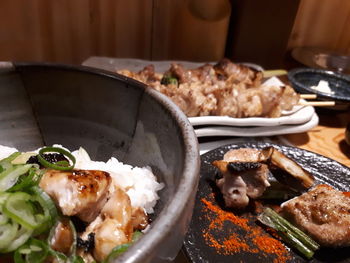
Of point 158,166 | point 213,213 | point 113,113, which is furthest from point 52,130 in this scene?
point 213,213

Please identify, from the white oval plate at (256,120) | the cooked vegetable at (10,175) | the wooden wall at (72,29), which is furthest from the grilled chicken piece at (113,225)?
the wooden wall at (72,29)

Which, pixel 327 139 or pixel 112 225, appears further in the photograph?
pixel 327 139

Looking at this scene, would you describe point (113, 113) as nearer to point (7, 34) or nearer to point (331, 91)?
point (7, 34)

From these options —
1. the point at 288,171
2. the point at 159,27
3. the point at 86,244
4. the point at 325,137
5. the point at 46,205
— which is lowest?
the point at 325,137

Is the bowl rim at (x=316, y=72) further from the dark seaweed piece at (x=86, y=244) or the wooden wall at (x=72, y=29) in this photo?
the dark seaweed piece at (x=86, y=244)

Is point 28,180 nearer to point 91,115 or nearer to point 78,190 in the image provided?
point 78,190

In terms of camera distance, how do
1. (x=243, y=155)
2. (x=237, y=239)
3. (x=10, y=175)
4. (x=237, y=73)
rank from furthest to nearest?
1. (x=237, y=73)
2. (x=243, y=155)
3. (x=237, y=239)
4. (x=10, y=175)

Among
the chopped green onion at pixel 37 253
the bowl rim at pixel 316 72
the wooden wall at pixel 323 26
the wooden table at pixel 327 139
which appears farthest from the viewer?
the wooden wall at pixel 323 26

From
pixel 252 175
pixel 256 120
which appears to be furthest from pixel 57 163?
pixel 256 120
